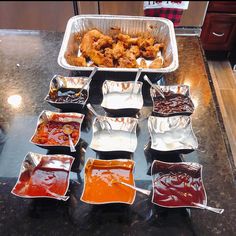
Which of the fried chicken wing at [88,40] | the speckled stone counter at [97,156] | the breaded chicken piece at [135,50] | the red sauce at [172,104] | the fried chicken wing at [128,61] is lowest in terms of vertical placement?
the speckled stone counter at [97,156]

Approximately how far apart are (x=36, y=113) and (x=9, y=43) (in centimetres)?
61

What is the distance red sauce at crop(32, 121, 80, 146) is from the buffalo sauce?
0.45 feet

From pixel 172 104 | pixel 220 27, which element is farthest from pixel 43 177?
pixel 220 27

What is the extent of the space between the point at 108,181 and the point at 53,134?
292 mm

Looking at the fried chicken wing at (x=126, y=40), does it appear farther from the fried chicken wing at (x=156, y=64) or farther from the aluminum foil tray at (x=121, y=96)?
the aluminum foil tray at (x=121, y=96)

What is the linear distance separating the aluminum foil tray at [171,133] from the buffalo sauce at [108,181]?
15cm

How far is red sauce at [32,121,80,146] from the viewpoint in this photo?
2.87ft

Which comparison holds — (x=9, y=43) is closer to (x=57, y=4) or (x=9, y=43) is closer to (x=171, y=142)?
(x=57, y=4)

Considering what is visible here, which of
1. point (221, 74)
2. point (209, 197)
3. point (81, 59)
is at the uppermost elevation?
point (81, 59)

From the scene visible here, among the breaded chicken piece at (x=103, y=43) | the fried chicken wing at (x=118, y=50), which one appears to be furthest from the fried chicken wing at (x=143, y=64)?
the breaded chicken piece at (x=103, y=43)

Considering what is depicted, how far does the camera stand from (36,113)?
42.2 inches

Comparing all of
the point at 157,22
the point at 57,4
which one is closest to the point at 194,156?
the point at 157,22

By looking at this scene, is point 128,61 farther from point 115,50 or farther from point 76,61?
point 76,61

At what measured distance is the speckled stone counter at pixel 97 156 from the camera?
74 cm
